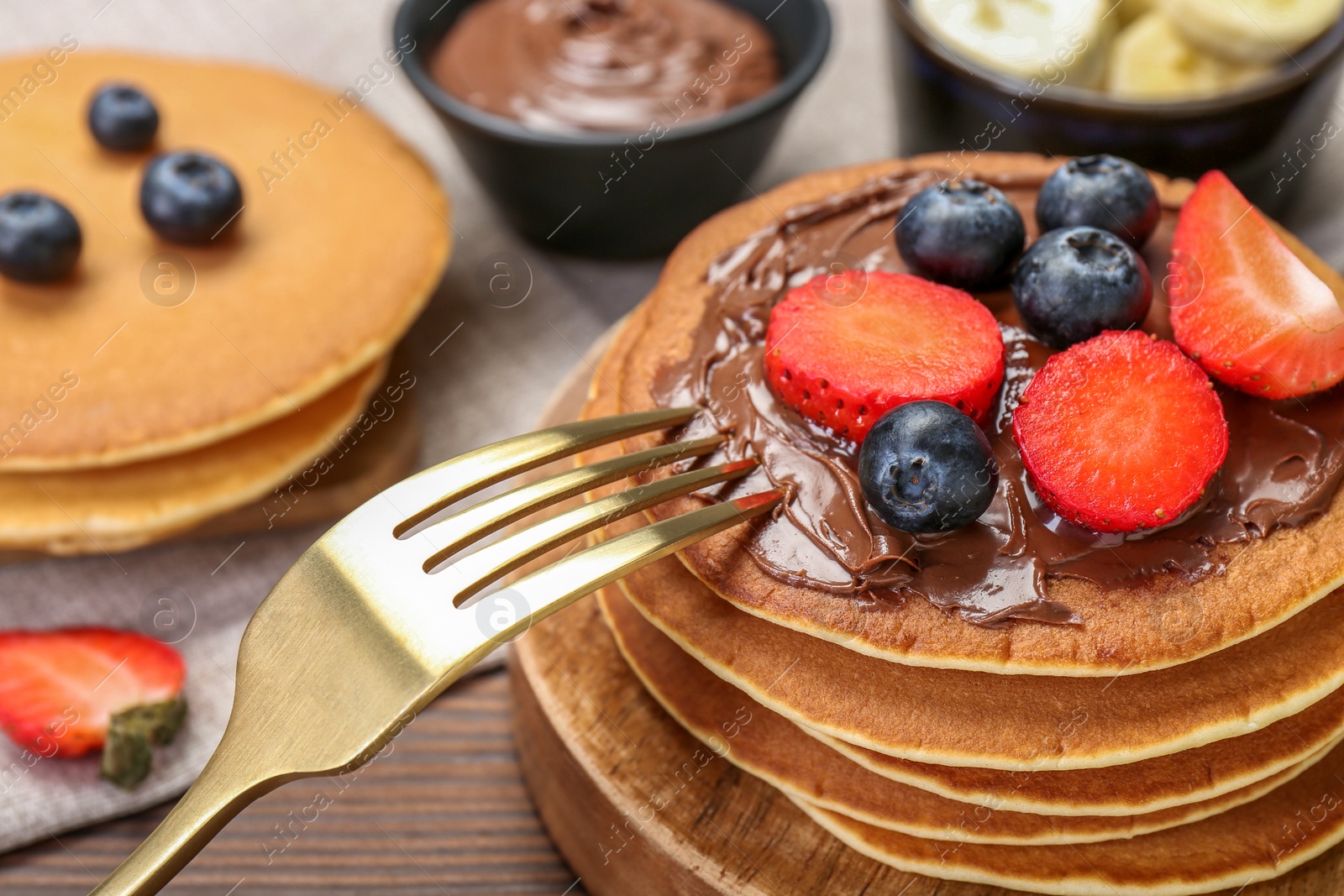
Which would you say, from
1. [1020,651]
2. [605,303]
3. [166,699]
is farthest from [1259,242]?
[166,699]

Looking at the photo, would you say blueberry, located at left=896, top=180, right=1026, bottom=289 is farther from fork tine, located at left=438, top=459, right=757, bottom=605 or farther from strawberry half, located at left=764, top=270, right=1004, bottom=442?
fork tine, located at left=438, top=459, right=757, bottom=605

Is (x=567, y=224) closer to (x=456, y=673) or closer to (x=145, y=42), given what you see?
(x=145, y=42)

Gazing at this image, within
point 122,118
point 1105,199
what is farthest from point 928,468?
point 122,118

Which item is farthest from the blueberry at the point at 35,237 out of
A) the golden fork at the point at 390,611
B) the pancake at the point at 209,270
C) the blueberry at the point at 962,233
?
the blueberry at the point at 962,233

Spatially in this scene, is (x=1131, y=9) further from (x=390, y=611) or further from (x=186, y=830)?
Result: (x=186, y=830)

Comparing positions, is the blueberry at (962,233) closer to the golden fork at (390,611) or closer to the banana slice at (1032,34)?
the golden fork at (390,611)

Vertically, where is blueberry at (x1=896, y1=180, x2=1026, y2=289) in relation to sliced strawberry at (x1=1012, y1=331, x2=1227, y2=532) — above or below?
above

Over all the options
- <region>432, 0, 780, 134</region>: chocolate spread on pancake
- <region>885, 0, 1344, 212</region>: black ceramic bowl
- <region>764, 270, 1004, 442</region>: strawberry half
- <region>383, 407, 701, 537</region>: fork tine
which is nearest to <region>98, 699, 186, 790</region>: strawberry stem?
<region>383, 407, 701, 537</region>: fork tine
